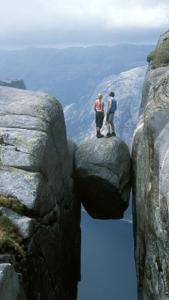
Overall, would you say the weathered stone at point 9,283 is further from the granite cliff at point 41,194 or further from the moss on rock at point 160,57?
the moss on rock at point 160,57

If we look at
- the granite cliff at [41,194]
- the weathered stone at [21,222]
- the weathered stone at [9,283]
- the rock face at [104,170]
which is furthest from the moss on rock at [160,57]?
the weathered stone at [9,283]

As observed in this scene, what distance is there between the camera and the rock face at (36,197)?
22.0 metres

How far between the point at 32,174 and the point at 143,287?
7276mm

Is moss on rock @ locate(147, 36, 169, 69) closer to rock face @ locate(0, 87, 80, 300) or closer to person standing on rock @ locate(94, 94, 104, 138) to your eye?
person standing on rock @ locate(94, 94, 104, 138)

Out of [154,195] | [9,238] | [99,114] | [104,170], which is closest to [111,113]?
[99,114]

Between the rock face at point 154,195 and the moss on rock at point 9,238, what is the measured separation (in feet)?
16.8

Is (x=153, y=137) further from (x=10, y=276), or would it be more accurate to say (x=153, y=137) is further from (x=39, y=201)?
(x=10, y=276)

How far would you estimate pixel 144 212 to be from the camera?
82.3 feet

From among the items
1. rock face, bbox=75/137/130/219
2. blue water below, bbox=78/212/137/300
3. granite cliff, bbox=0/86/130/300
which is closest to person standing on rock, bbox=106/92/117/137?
rock face, bbox=75/137/130/219

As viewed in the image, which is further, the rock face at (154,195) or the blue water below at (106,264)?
the blue water below at (106,264)

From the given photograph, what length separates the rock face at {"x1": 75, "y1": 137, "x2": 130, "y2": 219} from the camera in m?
32.5

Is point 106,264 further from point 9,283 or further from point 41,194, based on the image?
point 9,283

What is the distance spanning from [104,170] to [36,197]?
9484mm

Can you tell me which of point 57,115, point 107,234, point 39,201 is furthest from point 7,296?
point 107,234
